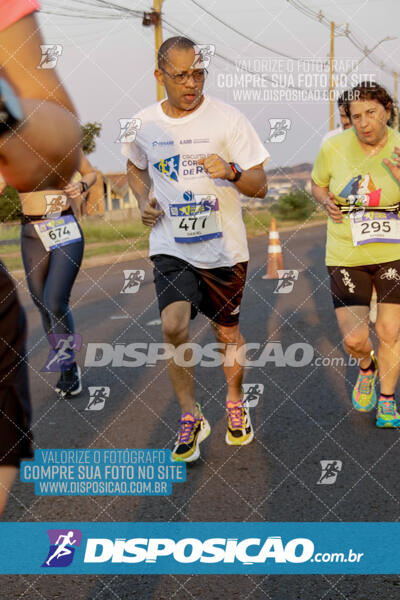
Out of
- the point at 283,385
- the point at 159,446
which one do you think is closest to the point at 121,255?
the point at 283,385

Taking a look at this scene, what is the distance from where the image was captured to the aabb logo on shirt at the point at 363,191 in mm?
4957

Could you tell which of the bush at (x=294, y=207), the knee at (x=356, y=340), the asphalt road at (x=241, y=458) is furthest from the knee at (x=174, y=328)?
the bush at (x=294, y=207)

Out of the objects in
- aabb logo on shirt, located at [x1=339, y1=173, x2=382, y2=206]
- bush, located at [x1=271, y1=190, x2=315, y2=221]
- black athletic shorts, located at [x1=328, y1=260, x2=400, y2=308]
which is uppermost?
aabb logo on shirt, located at [x1=339, y1=173, x2=382, y2=206]

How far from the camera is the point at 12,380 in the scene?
213 cm

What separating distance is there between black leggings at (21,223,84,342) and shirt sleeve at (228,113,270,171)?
162 cm

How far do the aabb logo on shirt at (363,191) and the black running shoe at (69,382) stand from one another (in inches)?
88.5

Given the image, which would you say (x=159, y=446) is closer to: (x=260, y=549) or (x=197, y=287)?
(x=197, y=287)

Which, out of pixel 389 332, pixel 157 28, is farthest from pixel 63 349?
pixel 157 28

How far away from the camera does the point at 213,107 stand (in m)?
4.37

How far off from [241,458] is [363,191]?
5.51 feet

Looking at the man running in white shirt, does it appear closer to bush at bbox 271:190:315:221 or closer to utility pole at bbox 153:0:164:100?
utility pole at bbox 153:0:164:100

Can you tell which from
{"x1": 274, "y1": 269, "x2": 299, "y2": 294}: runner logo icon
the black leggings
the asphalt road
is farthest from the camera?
{"x1": 274, "y1": 269, "x2": 299, "y2": 294}: runner logo icon

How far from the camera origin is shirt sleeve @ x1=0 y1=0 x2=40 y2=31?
5.61ft

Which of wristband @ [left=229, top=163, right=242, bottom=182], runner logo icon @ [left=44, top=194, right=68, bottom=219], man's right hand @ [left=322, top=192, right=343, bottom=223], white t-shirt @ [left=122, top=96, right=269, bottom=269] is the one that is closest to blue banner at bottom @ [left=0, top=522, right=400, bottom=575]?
white t-shirt @ [left=122, top=96, right=269, bottom=269]
